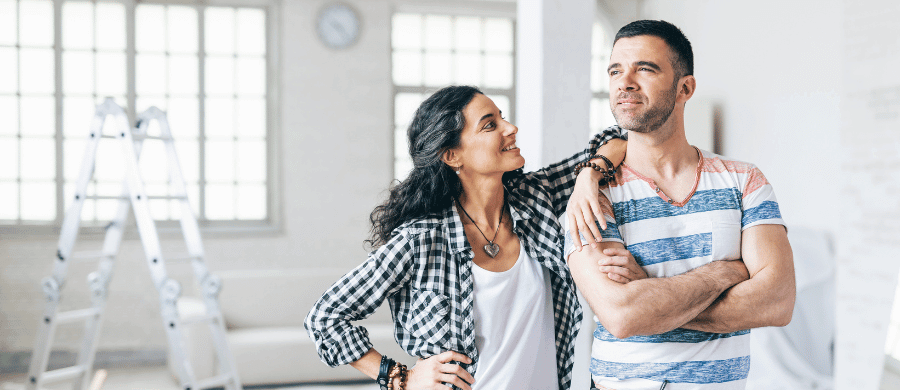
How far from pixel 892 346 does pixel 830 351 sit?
86 centimetres

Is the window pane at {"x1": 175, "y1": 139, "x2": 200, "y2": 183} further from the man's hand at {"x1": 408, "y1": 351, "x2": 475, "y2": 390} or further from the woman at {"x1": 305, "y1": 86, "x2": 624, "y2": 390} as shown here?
the man's hand at {"x1": 408, "y1": 351, "x2": 475, "y2": 390}

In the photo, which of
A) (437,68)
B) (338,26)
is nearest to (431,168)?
(338,26)

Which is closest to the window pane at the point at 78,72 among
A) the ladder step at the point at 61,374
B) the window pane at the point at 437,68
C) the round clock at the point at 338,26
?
the round clock at the point at 338,26

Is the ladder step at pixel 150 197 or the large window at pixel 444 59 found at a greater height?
the large window at pixel 444 59

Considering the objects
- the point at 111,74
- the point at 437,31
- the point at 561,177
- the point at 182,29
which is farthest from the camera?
the point at 437,31

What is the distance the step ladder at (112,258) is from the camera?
328 cm

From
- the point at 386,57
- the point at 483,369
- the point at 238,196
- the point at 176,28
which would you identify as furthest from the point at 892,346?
the point at 176,28

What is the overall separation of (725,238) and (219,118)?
19.6 feet

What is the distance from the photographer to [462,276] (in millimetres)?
1515

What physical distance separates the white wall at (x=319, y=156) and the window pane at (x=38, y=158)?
1090mm

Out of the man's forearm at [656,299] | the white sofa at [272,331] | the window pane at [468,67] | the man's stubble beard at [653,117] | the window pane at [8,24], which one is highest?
the window pane at [8,24]

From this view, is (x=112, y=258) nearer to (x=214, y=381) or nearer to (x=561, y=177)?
(x=214, y=381)

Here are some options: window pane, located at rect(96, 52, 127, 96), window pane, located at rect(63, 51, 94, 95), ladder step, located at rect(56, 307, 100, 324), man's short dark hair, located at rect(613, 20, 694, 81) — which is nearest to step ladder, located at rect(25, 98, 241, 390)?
ladder step, located at rect(56, 307, 100, 324)

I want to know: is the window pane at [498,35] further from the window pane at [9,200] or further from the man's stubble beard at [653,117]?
the man's stubble beard at [653,117]
